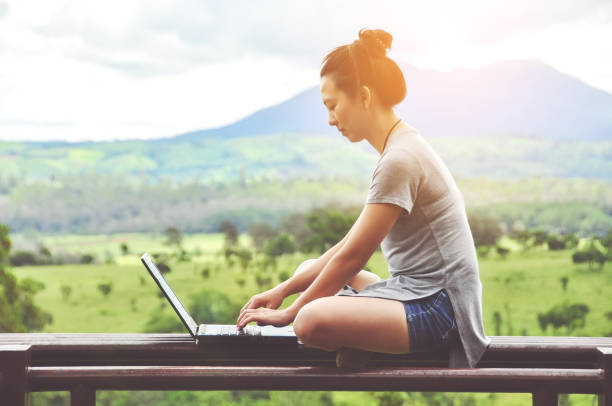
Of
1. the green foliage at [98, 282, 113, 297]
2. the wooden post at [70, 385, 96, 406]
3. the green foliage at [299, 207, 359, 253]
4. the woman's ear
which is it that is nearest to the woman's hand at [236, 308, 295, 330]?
the wooden post at [70, 385, 96, 406]

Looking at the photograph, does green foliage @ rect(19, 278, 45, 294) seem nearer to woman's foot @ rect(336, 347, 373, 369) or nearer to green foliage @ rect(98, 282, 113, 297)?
green foliage @ rect(98, 282, 113, 297)

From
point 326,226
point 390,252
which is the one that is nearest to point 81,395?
point 390,252

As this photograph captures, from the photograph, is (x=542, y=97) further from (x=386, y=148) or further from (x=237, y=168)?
(x=386, y=148)

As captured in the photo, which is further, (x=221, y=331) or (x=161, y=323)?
(x=161, y=323)

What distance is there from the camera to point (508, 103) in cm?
515

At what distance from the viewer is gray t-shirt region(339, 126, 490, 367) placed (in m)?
1.37

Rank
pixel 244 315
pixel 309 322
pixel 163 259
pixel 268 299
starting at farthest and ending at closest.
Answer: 1. pixel 163 259
2. pixel 268 299
3. pixel 244 315
4. pixel 309 322

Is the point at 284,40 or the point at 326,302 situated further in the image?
the point at 284,40

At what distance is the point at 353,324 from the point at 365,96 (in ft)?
1.63

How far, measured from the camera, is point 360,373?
1.32 metres

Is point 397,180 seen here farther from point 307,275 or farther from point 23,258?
point 23,258

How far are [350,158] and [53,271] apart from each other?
2.51 meters

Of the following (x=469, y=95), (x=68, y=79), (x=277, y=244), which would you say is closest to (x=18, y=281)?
(x=68, y=79)

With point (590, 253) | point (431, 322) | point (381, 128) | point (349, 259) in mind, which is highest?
point (381, 128)
